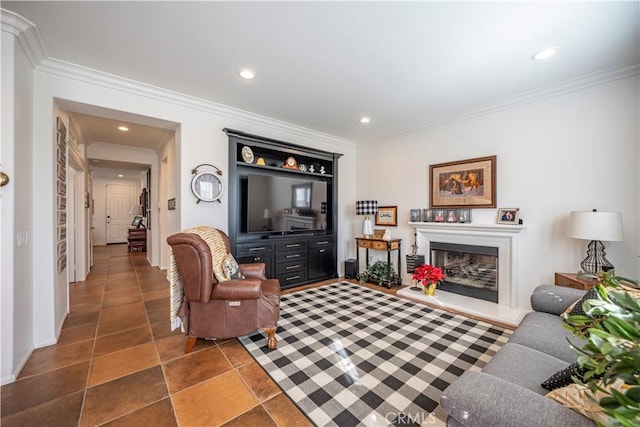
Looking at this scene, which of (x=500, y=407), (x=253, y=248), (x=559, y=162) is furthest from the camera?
(x=253, y=248)

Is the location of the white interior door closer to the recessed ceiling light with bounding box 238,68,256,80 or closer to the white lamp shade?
the recessed ceiling light with bounding box 238,68,256,80

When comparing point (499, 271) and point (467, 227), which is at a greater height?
point (467, 227)

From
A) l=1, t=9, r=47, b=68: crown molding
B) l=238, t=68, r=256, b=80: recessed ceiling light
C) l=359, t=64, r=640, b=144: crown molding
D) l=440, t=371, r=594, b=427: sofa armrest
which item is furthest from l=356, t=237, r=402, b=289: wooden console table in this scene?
l=1, t=9, r=47, b=68: crown molding

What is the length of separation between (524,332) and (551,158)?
7.42ft

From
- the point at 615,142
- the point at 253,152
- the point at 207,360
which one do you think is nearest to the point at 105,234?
the point at 253,152

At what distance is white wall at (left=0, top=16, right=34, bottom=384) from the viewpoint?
1729mm

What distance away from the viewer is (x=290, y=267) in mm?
3904

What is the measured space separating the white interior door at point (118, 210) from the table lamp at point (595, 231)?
38.6 ft

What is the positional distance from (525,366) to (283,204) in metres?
3.25

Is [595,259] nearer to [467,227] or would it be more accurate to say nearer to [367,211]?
[467,227]

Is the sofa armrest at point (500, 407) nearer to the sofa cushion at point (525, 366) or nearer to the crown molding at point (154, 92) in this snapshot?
the sofa cushion at point (525, 366)

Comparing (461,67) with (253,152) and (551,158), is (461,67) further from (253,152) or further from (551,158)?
(253,152)

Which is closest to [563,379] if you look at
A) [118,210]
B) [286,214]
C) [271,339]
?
[271,339]

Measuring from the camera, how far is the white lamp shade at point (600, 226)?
219 centimetres
